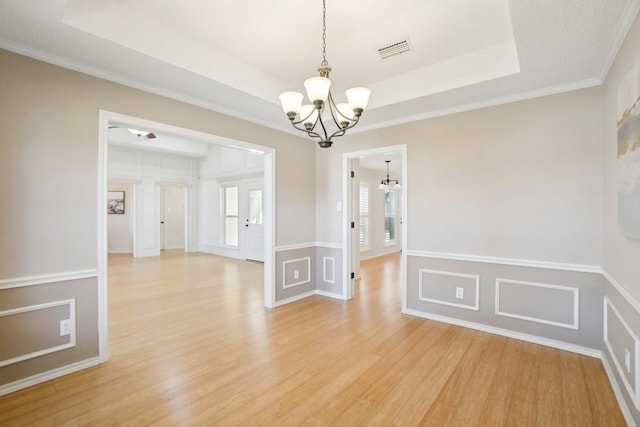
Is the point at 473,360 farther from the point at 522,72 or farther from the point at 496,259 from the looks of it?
the point at 522,72

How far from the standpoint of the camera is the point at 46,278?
2264mm

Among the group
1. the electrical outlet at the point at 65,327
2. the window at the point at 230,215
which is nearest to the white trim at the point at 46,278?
the electrical outlet at the point at 65,327

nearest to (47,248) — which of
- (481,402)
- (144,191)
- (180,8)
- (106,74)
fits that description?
(106,74)

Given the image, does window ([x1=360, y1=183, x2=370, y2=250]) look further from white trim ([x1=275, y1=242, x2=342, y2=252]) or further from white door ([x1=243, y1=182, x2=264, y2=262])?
white trim ([x1=275, y1=242, x2=342, y2=252])

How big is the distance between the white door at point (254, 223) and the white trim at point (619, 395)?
20.8 feet

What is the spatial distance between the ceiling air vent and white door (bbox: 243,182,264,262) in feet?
16.9

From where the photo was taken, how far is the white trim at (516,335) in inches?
106

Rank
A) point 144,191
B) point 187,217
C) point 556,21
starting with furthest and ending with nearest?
point 187,217 → point 144,191 → point 556,21

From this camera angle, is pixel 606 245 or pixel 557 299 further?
pixel 557 299

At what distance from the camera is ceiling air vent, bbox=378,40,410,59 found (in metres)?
2.62

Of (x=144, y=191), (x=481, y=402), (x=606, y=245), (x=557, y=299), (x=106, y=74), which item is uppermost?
(x=106, y=74)

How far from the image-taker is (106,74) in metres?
2.52

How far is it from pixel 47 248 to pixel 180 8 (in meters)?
2.09

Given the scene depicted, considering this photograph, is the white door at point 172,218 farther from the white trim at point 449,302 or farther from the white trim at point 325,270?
the white trim at point 449,302
